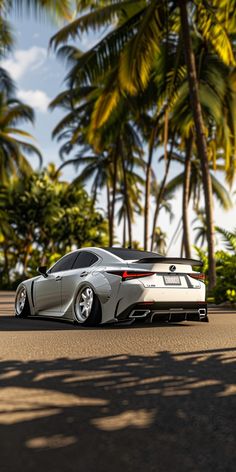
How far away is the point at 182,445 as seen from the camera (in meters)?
A: 3.81

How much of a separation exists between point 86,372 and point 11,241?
3935 centimetres

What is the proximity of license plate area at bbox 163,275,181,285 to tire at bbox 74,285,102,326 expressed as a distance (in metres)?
1.07

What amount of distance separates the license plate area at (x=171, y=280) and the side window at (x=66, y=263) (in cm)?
206

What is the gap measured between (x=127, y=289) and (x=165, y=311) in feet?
2.46

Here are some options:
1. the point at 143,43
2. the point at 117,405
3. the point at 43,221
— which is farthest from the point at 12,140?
the point at 117,405

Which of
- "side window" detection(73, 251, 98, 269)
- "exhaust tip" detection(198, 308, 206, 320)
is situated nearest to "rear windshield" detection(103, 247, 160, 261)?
"side window" detection(73, 251, 98, 269)

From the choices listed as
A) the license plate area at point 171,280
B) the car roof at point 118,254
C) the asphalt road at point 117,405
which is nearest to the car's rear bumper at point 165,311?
the license plate area at point 171,280

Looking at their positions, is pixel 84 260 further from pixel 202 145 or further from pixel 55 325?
pixel 202 145

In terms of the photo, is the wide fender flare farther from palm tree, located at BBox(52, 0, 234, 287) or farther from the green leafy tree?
the green leafy tree

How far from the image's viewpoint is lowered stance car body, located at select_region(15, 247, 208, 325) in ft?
30.7

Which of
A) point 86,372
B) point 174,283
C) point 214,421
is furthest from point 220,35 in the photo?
point 214,421

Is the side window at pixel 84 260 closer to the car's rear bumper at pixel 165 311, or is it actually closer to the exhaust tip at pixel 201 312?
the car's rear bumper at pixel 165 311

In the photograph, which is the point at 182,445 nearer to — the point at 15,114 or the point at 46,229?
the point at 15,114

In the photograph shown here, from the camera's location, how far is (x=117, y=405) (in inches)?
183
